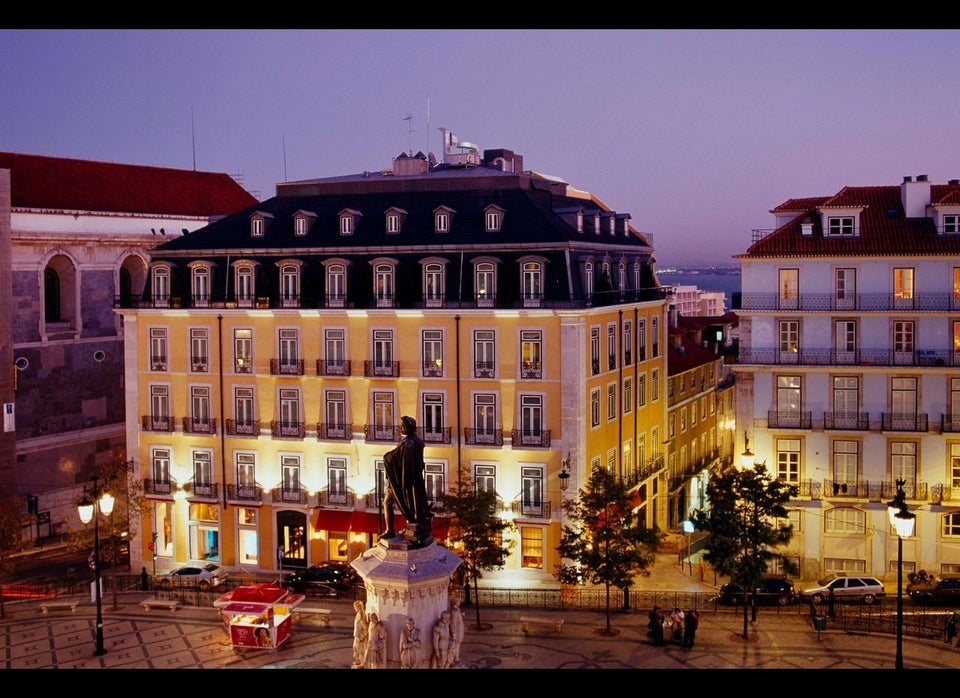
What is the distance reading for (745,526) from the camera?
30.6m

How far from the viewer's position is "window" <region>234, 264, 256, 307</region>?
40312mm

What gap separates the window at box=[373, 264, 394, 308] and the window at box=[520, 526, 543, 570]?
984 cm

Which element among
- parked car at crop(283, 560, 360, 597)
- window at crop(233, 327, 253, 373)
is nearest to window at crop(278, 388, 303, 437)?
window at crop(233, 327, 253, 373)

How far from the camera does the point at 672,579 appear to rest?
37.1 meters

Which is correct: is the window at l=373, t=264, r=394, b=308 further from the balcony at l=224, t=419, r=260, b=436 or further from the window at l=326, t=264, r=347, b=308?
the balcony at l=224, t=419, r=260, b=436

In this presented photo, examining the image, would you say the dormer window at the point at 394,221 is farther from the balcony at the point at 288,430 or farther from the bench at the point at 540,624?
the bench at the point at 540,624

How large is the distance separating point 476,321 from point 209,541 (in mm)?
14197

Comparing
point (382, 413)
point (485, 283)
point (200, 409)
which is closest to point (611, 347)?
point (485, 283)

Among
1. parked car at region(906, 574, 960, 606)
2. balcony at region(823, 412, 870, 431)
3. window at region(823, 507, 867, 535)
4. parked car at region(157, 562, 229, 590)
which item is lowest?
parked car at region(157, 562, 229, 590)

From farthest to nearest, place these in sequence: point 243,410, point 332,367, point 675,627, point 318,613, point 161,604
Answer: point 243,410 < point 332,367 < point 161,604 < point 318,613 < point 675,627

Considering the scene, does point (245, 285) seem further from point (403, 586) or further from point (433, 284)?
point (403, 586)

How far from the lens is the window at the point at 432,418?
37.9m

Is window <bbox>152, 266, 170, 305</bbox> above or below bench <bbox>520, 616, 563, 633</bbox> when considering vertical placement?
above

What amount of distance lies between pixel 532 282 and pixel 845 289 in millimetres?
11308
